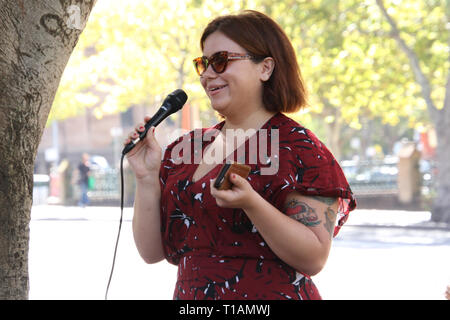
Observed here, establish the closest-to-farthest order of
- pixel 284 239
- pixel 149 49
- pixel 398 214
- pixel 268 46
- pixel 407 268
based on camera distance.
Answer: pixel 284 239 → pixel 268 46 → pixel 407 268 → pixel 398 214 → pixel 149 49

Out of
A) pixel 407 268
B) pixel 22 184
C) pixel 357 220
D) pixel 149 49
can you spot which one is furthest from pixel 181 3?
pixel 22 184

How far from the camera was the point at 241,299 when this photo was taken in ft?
6.88

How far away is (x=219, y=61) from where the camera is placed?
2303mm

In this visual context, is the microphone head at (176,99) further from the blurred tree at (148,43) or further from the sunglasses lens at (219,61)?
the blurred tree at (148,43)

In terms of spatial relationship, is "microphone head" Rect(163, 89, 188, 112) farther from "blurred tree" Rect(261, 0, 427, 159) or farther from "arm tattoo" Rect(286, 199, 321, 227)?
"blurred tree" Rect(261, 0, 427, 159)

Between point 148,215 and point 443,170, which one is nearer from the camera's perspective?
point 148,215

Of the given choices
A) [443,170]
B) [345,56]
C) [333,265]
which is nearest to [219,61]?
[333,265]

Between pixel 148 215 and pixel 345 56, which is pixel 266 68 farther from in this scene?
pixel 345 56

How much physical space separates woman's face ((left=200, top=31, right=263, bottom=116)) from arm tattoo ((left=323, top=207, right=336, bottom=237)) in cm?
44

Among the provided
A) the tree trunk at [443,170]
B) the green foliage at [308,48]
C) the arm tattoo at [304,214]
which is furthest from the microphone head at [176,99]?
the tree trunk at [443,170]

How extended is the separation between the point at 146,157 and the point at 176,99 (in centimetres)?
34

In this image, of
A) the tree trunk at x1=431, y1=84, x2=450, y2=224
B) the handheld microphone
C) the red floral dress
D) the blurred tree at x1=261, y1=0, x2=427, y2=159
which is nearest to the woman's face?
the red floral dress

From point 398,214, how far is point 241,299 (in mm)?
18285

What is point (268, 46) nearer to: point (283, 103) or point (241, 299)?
point (283, 103)
